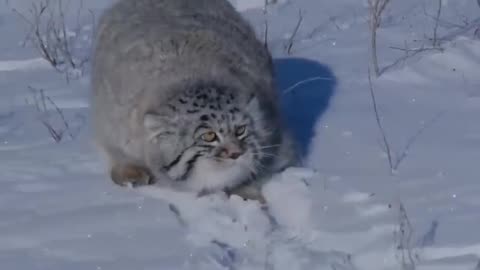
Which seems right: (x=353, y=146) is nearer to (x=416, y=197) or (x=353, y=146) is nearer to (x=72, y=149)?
(x=416, y=197)

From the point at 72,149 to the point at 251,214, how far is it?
4.04 ft

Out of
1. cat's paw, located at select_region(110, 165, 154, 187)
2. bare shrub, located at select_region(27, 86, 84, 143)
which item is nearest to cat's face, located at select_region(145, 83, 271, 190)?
cat's paw, located at select_region(110, 165, 154, 187)

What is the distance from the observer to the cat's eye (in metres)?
4.87

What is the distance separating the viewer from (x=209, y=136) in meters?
4.88

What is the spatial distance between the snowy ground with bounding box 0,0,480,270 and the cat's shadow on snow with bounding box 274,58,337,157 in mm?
13

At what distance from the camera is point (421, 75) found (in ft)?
21.2

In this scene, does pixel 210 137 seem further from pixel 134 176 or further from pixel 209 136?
pixel 134 176

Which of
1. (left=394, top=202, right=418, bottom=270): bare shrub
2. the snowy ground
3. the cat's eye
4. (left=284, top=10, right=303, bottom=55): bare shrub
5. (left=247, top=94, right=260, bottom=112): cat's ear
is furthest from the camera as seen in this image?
(left=284, top=10, right=303, bottom=55): bare shrub

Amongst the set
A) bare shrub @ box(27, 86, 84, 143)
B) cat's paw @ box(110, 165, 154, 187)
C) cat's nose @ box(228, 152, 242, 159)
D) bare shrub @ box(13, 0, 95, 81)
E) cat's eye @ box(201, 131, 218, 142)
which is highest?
cat's eye @ box(201, 131, 218, 142)

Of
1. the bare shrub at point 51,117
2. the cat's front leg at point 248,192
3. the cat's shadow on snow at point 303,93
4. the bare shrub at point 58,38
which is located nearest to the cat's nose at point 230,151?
the cat's front leg at point 248,192

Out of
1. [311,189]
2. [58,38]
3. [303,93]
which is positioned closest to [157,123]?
[311,189]

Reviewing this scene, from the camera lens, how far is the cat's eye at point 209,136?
4867mm

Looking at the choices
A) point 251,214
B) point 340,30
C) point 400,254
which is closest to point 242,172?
point 251,214

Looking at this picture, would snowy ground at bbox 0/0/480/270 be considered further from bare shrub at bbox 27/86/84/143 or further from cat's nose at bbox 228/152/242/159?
cat's nose at bbox 228/152/242/159
